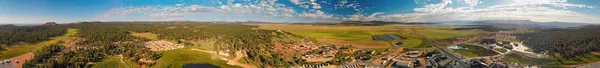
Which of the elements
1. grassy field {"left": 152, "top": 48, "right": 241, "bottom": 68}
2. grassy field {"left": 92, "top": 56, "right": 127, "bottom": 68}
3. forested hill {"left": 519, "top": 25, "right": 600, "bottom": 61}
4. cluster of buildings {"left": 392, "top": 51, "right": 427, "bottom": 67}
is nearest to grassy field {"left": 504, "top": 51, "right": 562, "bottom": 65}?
forested hill {"left": 519, "top": 25, "right": 600, "bottom": 61}

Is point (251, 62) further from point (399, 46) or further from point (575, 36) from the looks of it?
point (575, 36)

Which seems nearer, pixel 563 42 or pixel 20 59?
pixel 20 59

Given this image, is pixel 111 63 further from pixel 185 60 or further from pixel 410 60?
pixel 410 60

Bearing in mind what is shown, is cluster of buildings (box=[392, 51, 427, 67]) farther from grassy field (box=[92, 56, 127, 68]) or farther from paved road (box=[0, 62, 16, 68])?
paved road (box=[0, 62, 16, 68])

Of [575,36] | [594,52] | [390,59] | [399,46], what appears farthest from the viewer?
[575,36]

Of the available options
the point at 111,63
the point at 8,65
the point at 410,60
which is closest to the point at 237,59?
the point at 111,63

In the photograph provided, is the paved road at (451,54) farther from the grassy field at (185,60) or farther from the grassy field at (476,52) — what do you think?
the grassy field at (185,60)

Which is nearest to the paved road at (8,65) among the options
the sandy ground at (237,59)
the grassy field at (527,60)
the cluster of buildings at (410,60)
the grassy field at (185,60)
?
the grassy field at (185,60)

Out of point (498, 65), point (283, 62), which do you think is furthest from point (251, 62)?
point (498, 65)

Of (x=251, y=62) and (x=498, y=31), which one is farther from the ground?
(x=498, y=31)
